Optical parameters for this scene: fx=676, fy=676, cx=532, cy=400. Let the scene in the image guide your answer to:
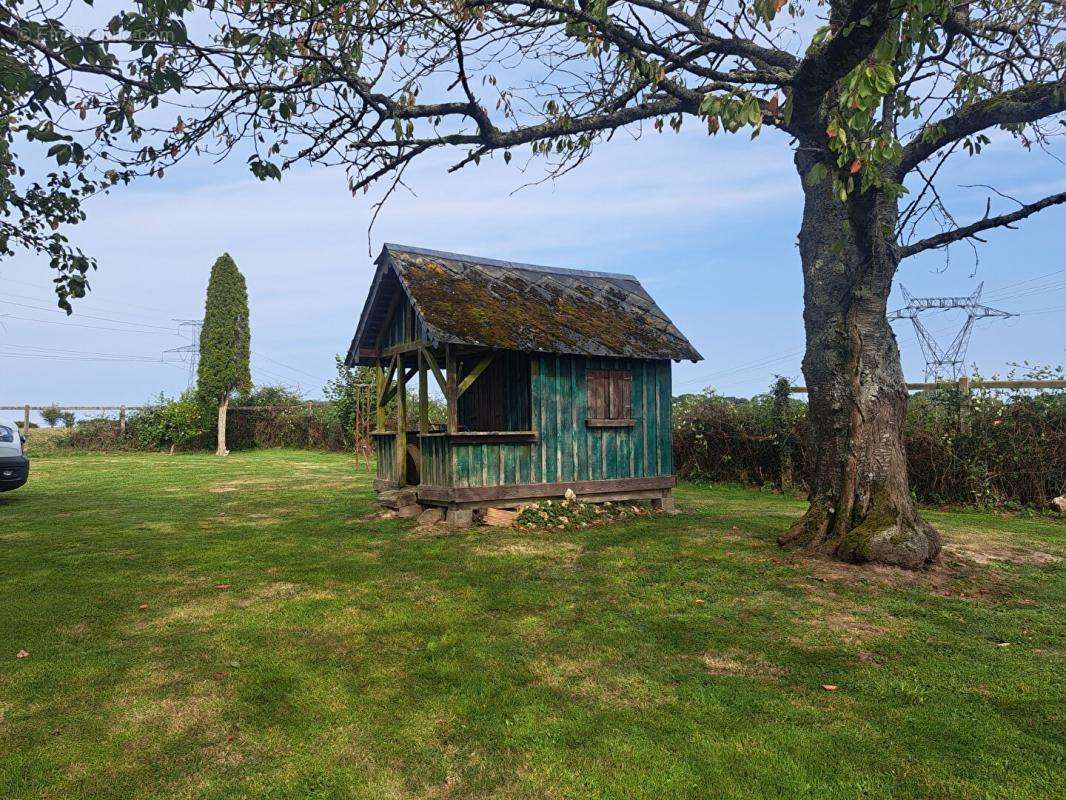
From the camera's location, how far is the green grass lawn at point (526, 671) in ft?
12.6

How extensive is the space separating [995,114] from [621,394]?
746 cm

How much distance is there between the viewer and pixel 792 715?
4.49m

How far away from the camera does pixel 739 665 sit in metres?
5.40

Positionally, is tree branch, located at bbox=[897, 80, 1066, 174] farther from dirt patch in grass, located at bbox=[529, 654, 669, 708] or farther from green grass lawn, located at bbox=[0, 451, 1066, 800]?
dirt patch in grass, located at bbox=[529, 654, 669, 708]

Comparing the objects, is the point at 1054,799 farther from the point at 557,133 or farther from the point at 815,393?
the point at 557,133

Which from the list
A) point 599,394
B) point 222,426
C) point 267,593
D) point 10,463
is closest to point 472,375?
point 599,394

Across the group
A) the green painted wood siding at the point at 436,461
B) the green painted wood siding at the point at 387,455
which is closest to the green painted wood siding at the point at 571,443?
the green painted wood siding at the point at 436,461

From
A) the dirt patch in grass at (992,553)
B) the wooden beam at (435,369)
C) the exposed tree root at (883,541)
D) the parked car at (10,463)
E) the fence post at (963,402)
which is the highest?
the wooden beam at (435,369)

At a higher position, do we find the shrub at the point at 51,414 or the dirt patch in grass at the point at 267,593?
the shrub at the point at 51,414

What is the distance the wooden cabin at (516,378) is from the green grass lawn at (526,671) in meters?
2.32

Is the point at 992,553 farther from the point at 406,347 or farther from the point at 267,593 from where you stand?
the point at 406,347

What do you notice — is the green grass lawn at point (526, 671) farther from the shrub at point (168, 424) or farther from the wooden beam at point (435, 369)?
the shrub at point (168, 424)

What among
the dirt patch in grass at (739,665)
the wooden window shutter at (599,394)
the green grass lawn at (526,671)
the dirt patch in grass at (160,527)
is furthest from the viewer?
the wooden window shutter at (599,394)

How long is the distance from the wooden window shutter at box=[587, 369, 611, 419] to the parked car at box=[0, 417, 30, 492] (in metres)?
12.2
